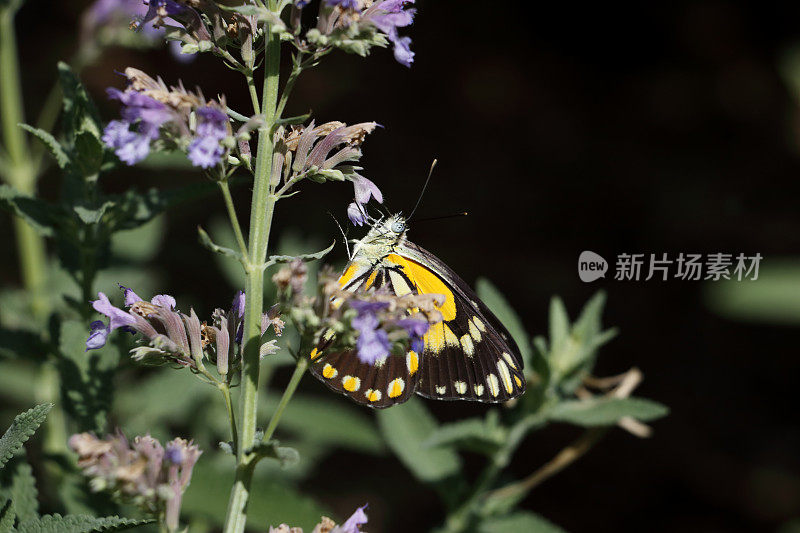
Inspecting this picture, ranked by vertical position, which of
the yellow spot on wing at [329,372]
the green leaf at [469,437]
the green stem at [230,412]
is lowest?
the green stem at [230,412]

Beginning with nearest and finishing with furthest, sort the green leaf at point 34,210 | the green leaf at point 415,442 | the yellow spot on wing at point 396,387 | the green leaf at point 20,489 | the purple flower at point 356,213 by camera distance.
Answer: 1. the green leaf at point 20,489
2. the purple flower at point 356,213
3. the green leaf at point 34,210
4. the yellow spot on wing at point 396,387
5. the green leaf at point 415,442

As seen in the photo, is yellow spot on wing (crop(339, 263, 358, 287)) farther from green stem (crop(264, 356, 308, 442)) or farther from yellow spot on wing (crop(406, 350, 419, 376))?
green stem (crop(264, 356, 308, 442))

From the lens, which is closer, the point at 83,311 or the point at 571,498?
the point at 83,311

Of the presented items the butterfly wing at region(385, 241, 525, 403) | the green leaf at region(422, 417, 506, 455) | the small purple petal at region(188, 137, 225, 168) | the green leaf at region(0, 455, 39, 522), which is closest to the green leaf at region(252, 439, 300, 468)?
the small purple petal at region(188, 137, 225, 168)

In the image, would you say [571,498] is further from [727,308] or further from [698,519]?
[727,308]

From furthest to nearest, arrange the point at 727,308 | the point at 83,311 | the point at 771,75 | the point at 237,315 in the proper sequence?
the point at 771,75, the point at 727,308, the point at 83,311, the point at 237,315

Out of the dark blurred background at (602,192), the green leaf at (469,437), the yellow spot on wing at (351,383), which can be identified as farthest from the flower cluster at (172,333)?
the dark blurred background at (602,192)

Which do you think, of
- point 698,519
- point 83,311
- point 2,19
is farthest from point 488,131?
point 83,311

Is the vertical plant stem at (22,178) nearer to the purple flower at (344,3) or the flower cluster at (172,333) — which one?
the flower cluster at (172,333)
